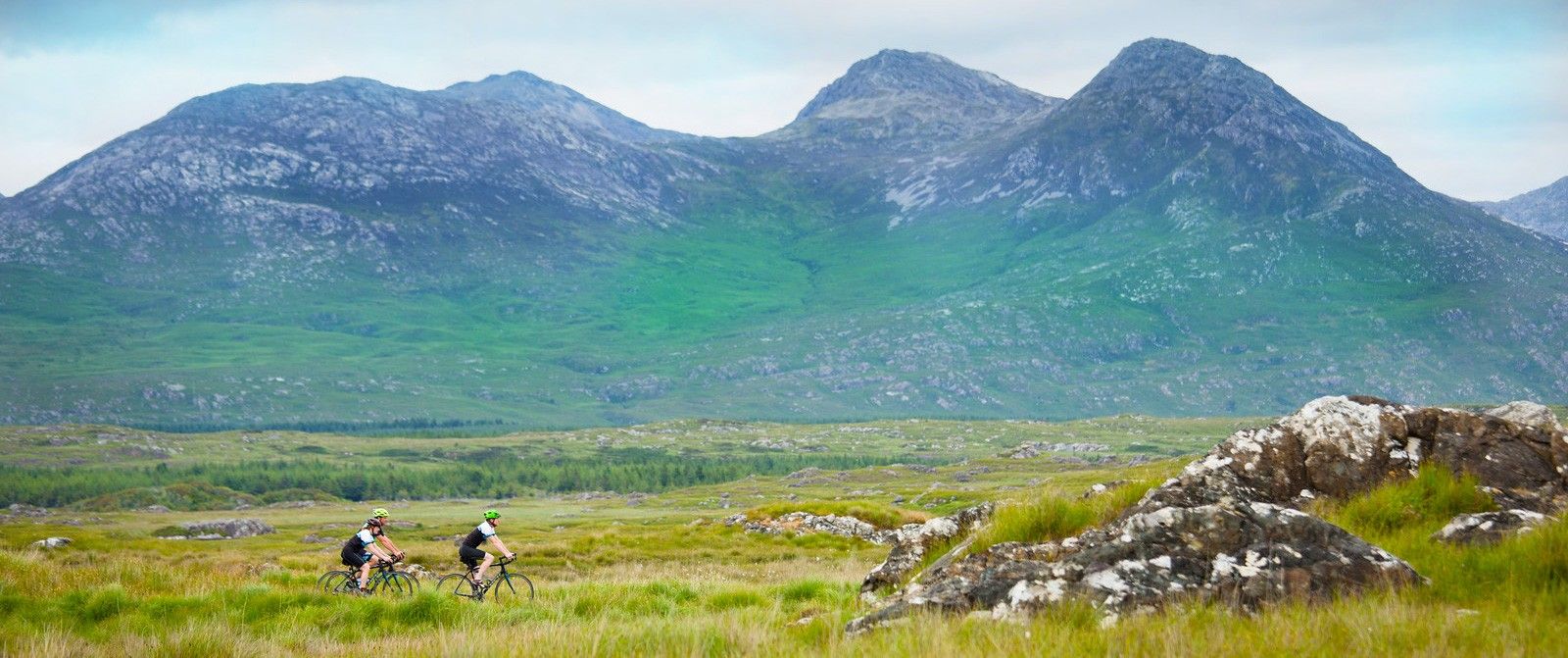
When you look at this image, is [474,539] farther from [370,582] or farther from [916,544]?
[916,544]

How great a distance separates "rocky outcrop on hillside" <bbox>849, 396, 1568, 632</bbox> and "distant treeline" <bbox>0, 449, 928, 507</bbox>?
487 ft

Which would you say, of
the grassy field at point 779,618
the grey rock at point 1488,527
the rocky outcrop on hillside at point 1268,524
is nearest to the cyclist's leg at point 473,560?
the grassy field at point 779,618

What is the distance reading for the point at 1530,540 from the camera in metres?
9.88

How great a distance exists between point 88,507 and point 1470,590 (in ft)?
508

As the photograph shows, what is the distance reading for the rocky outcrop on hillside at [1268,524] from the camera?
9648 millimetres

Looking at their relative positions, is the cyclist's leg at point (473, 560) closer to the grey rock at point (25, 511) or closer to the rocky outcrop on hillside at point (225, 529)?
the rocky outcrop on hillside at point (225, 529)

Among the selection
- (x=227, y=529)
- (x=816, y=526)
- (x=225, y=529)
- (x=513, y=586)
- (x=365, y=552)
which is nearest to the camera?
(x=365, y=552)

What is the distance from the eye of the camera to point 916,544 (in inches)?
676

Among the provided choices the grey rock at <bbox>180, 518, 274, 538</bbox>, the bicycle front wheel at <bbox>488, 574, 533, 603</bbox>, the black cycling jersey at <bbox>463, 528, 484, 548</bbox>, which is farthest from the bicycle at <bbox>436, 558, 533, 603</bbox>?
the grey rock at <bbox>180, 518, 274, 538</bbox>

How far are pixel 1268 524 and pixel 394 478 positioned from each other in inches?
6867

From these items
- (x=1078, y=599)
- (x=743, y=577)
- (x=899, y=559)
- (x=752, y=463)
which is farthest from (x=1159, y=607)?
(x=752, y=463)

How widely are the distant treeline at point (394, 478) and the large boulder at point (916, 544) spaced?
14398 centimetres

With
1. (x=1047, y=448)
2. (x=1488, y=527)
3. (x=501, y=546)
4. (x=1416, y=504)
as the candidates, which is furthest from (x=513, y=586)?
(x=1047, y=448)

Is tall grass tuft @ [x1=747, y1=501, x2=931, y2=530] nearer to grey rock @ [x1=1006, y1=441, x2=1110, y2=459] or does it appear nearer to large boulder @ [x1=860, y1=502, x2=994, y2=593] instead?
large boulder @ [x1=860, y1=502, x2=994, y2=593]
